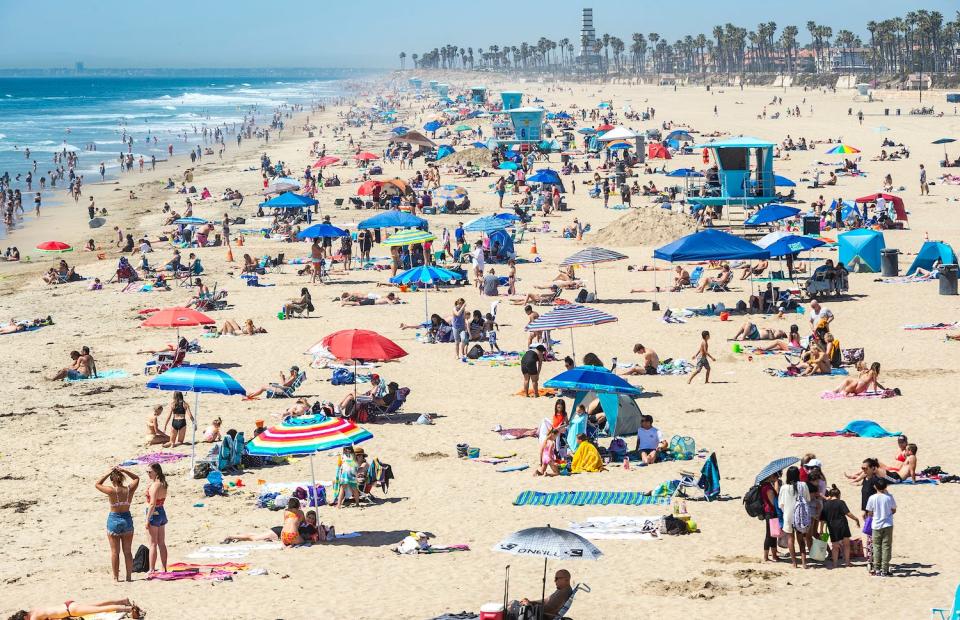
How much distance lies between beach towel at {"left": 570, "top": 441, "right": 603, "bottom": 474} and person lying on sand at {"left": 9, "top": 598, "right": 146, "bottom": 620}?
625 cm

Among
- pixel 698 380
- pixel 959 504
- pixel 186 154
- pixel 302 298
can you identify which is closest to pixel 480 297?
pixel 302 298

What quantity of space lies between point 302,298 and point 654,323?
7.86 metres

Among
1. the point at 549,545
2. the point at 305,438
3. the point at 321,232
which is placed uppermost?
the point at 321,232

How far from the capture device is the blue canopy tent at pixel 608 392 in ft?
51.6

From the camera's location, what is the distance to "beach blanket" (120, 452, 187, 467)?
15.9 m

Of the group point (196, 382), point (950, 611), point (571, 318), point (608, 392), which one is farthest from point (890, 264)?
point (950, 611)

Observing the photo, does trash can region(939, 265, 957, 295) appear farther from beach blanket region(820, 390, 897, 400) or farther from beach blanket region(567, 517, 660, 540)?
beach blanket region(567, 517, 660, 540)

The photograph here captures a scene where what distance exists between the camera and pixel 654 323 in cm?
2400

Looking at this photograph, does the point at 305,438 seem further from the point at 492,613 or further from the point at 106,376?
the point at 106,376

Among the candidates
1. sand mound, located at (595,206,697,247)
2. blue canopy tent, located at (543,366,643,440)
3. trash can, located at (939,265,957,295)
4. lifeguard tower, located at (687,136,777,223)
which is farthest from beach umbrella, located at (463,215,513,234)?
blue canopy tent, located at (543,366,643,440)

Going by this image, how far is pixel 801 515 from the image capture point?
1113 cm

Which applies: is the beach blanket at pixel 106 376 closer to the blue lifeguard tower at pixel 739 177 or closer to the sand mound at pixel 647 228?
the sand mound at pixel 647 228

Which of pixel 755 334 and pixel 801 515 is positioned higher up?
pixel 801 515

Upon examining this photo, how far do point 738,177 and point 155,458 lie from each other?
2381 centimetres
